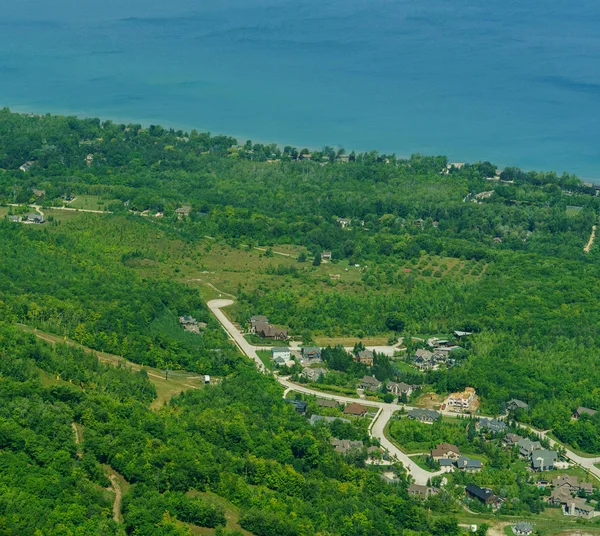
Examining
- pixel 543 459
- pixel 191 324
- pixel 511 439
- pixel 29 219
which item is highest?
pixel 29 219

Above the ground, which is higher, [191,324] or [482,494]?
[191,324]

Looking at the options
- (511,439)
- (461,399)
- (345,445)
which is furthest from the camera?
(461,399)

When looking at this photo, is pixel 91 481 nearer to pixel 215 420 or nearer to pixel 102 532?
pixel 102 532

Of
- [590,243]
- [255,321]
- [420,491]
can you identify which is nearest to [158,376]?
[255,321]

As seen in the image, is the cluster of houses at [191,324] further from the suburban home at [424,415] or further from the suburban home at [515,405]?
the suburban home at [515,405]

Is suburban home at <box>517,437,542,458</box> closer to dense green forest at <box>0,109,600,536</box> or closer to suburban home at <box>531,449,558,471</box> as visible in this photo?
suburban home at <box>531,449,558,471</box>

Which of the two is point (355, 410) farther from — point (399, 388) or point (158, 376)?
point (158, 376)

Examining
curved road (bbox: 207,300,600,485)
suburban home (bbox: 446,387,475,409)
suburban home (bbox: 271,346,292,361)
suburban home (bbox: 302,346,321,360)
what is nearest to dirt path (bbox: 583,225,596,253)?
suburban home (bbox: 302,346,321,360)
